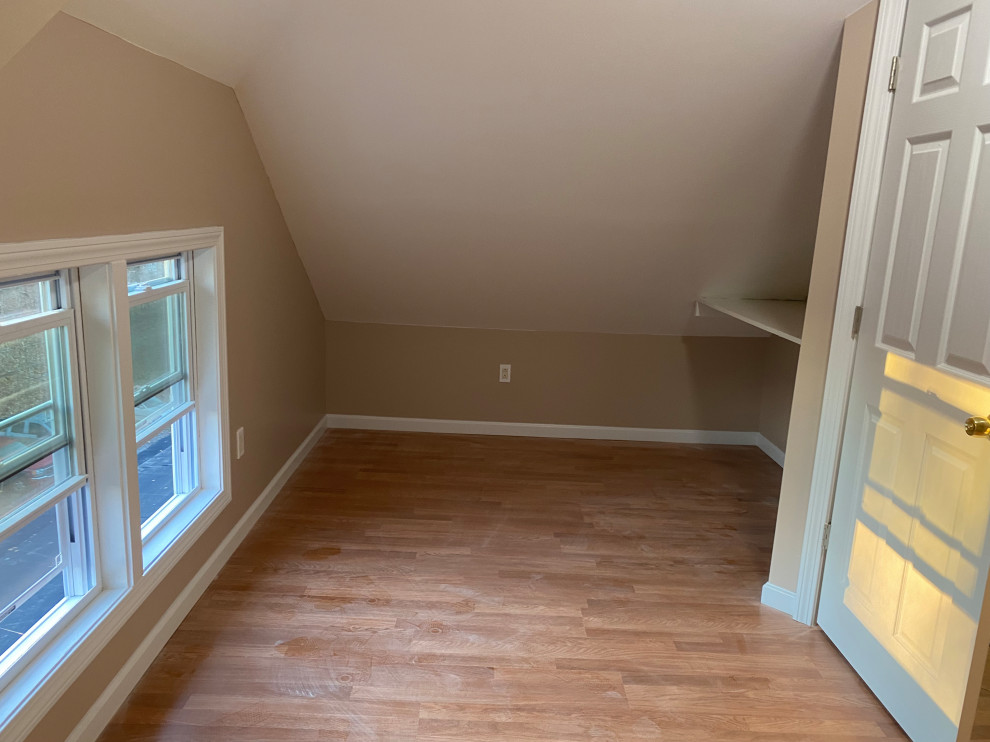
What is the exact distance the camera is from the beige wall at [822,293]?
215 cm

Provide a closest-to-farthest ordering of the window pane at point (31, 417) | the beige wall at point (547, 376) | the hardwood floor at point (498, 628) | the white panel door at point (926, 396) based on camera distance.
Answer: the window pane at point (31, 417), the white panel door at point (926, 396), the hardwood floor at point (498, 628), the beige wall at point (547, 376)

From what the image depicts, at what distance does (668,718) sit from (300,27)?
7.87 ft

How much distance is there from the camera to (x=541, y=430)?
173 inches

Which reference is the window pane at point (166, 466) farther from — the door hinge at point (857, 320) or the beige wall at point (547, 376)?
the door hinge at point (857, 320)

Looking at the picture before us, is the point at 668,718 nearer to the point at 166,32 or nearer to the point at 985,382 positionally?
the point at 985,382

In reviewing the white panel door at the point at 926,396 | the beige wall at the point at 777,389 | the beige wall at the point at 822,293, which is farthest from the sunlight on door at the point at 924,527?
the beige wall at the point at 777,389

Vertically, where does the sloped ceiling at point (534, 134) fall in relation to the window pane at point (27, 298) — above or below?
above

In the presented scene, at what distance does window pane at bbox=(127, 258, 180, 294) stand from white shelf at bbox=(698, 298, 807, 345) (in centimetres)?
214

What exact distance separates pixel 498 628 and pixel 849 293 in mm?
1547

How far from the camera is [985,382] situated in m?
1.63

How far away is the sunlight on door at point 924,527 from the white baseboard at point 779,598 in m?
0.30

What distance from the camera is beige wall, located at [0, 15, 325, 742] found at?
147cm

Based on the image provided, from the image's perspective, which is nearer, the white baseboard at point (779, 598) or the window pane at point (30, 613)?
the window pane at point (30, 613)

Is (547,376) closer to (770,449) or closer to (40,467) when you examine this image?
(770,449)
